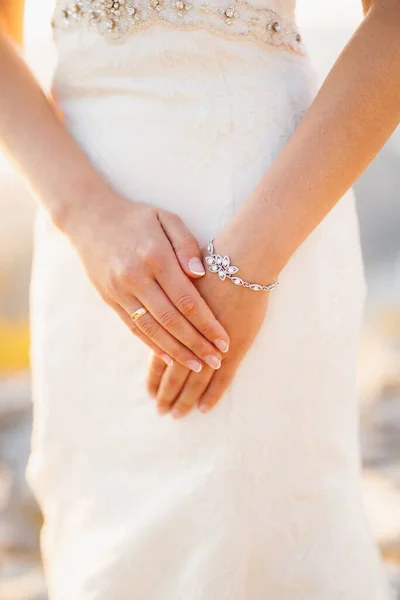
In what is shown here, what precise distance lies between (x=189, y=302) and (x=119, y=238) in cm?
13

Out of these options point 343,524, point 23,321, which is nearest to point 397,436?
point 23,321

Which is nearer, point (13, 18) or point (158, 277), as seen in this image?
point (158, 277)

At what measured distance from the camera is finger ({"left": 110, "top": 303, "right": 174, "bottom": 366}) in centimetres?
85

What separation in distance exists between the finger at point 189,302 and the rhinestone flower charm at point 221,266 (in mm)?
37

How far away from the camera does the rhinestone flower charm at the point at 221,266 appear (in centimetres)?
81

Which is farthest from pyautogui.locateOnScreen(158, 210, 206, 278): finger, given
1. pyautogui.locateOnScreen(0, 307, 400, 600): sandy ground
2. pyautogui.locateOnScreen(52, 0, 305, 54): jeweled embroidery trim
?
pyautogui.locateOnScreen(0, 307, 400, 600): sandy ground

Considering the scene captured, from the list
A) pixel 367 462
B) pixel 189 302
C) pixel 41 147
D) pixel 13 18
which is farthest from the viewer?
pixel 367 462

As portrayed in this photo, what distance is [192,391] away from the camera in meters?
0.85

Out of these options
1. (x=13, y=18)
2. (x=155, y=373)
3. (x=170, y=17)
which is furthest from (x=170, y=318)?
(x=13, y=18)

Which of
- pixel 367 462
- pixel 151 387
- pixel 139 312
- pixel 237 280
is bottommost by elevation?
pixel 367 462

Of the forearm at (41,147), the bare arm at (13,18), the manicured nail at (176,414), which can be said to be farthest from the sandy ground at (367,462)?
the bare arm at (13,18)

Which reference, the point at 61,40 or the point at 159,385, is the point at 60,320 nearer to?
the point at 159,385

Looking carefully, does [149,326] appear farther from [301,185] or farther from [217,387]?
[301,185]

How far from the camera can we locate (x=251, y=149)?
92cm
